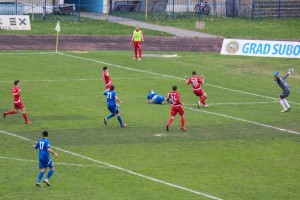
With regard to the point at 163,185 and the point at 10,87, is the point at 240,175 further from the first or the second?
the point at 10,87

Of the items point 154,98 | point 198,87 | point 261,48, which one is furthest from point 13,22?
point 198,87

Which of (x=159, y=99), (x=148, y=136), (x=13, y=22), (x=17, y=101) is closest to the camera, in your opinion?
(x=148, y=136)

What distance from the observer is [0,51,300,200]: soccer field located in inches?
1135

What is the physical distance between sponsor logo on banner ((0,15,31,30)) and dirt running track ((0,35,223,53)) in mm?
2702

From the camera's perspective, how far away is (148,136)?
36938 mm

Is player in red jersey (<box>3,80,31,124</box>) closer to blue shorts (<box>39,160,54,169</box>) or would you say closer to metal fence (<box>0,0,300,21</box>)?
blue shorts (<box>39,160,54,169</box>)

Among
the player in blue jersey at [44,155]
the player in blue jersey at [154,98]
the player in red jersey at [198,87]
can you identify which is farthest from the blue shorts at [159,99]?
the player in blue jersey at [44,155]

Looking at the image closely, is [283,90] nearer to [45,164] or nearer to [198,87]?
[198,87]

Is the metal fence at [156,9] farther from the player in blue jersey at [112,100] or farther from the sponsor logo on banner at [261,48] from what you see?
the player in blue jersey at [112,100]

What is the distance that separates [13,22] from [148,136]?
1463 inches

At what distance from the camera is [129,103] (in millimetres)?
45188

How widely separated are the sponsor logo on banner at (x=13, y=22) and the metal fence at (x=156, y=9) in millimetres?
10401

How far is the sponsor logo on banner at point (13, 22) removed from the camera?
233ft

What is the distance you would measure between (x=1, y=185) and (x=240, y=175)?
8380 millimetres
